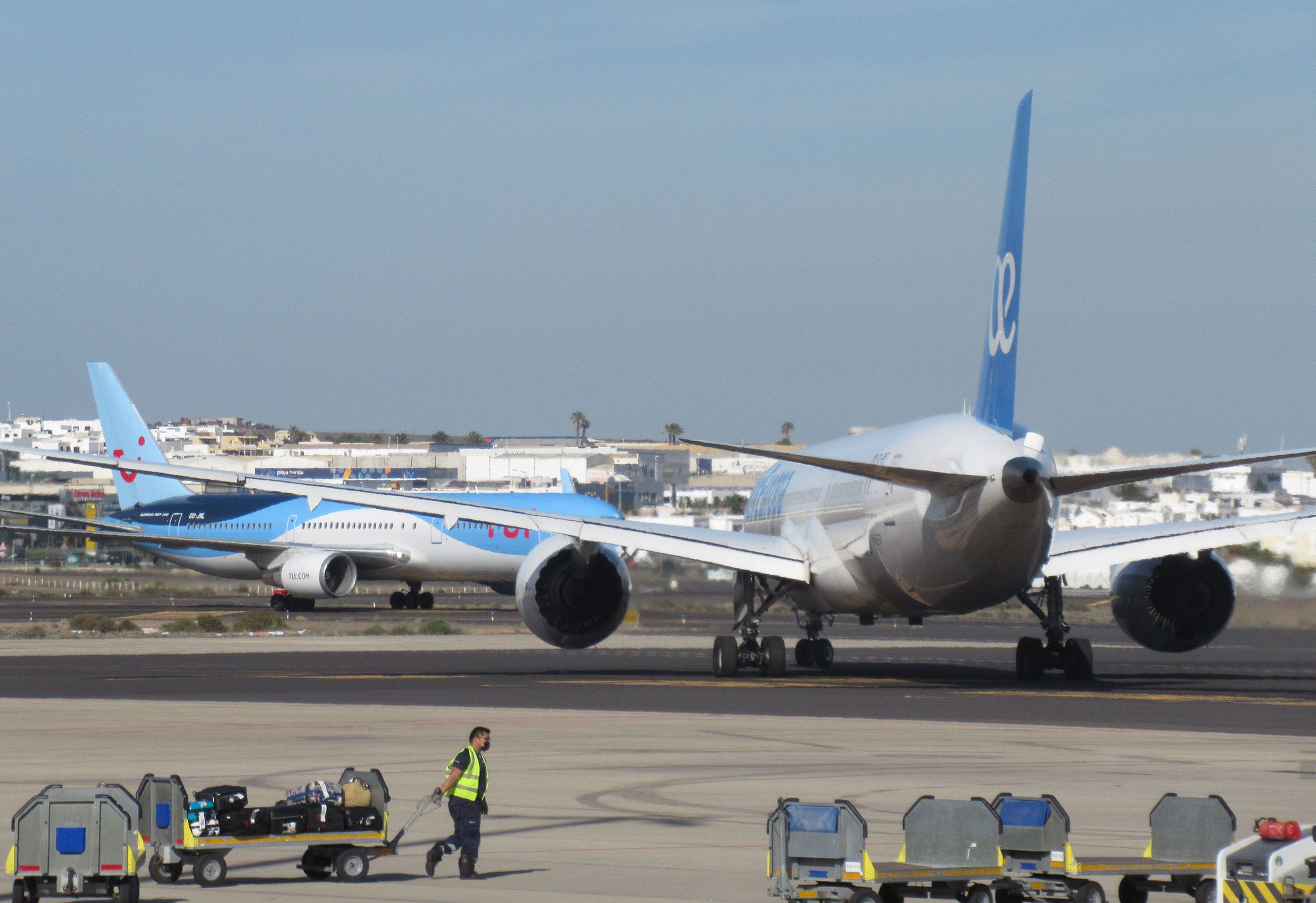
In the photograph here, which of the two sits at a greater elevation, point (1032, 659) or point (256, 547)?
point (256, 547)

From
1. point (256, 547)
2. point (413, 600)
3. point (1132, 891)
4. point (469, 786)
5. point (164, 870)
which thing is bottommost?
point (164, 870)

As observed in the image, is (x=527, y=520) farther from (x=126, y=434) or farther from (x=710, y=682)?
(x=126, y=434)

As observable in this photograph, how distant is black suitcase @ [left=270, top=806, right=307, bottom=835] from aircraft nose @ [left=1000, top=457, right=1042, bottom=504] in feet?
42.3

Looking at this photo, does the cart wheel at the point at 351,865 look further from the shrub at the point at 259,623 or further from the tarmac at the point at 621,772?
the shrub at the point at 259,623

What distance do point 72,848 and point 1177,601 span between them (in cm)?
2131

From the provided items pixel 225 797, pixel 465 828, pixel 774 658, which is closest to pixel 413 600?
pixel 774 658

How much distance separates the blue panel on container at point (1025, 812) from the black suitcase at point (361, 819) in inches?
144

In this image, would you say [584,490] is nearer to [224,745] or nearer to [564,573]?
[564,573]

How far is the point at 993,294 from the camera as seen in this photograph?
84.0 feet

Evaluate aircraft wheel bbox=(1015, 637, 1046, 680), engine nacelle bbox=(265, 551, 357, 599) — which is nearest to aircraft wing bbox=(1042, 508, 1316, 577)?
aircraft wheel bbox=(1015, 637, 1046, 680)

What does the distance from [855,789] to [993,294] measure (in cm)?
1340

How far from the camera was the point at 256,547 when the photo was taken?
59094mm

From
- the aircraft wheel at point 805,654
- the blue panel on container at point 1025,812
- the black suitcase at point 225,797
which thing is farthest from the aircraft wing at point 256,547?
the blue panel on container at point 1025,812

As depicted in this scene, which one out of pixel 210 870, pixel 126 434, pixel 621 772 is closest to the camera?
pixel 210 870
